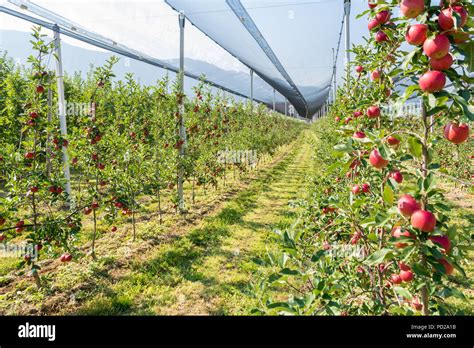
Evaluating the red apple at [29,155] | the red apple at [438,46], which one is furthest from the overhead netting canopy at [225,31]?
the red apple at [438,46]

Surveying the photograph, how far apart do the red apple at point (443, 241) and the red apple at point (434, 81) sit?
56cm

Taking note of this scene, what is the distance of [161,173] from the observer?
580 cm

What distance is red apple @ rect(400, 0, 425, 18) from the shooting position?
1.08 metres

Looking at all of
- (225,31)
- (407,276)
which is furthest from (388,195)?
(225,31)

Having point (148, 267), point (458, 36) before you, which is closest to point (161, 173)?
point (148, 267)

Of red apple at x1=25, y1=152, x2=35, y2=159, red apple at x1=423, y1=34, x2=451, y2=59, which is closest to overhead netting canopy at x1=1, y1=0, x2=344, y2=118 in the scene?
red apple at x1=25, y1=152, x2=35, y2=159

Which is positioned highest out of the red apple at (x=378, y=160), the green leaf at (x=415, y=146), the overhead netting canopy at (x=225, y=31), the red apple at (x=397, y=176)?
the overhead netting canopy at (x=225, y=31)

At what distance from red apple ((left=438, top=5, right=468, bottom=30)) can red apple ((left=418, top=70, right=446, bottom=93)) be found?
158 millimetres

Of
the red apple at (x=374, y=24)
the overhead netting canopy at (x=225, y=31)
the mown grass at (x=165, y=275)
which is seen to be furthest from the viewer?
the overhead netting canopy at (x=225, y=31)

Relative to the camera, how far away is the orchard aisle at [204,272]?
335cm

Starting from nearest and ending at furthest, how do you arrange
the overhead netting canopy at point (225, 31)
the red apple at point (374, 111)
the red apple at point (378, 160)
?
the red apple at point (378, 160) < the red apple at point (374, 111) < the overhead netting canopy at point (225, 31)

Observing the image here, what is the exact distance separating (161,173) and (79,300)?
2.77m

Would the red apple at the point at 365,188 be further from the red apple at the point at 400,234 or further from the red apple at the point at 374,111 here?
the red apple at the point at 400,234
